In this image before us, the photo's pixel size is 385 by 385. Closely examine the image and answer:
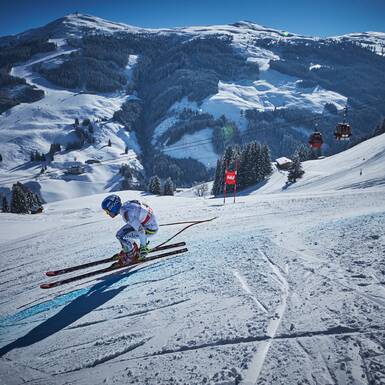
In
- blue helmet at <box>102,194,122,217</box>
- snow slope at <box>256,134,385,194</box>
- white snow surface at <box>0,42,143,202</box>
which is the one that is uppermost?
white snow surface at <box>0,42,143,202</box>

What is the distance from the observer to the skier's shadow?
5434 mm

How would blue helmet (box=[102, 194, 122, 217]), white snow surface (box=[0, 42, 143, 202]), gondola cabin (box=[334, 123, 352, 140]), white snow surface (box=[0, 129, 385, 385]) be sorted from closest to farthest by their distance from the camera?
white snow surface (box=[0, 129, 385, 385])
blue helmet (box=[102, 194, 122, 217])
gondola cabin (box=[334, 123, 352, 140])
white snow surface (box=[0, 42, 143, 202])

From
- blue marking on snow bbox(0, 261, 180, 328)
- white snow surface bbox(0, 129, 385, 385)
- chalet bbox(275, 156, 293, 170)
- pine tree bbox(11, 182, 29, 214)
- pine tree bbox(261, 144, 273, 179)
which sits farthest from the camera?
chalet bbox(275, 156, 293, 170)

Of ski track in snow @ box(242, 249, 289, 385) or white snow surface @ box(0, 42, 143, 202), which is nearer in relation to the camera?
ski track in snow @ box(242, 249, 289, 385)

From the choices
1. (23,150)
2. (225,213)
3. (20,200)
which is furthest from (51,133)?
(225,213)

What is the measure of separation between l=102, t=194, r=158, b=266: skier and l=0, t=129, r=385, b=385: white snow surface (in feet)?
1.48

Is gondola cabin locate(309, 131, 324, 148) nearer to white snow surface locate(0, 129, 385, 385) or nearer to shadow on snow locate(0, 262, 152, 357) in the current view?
white snow surface locate(0, 129, 385, 385)

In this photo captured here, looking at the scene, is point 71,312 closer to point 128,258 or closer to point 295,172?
point 128,258

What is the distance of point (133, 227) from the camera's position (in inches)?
326

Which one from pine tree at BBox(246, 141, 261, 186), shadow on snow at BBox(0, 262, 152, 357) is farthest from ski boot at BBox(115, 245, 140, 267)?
pine tree at BBox(246, 141, 261, 186)

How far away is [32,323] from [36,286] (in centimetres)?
231

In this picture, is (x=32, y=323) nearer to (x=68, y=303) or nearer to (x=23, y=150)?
(x=68, y=303)

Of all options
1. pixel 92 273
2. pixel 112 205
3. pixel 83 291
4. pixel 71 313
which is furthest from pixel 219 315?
pixel 112 205

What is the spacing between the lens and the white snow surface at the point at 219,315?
159 inches
